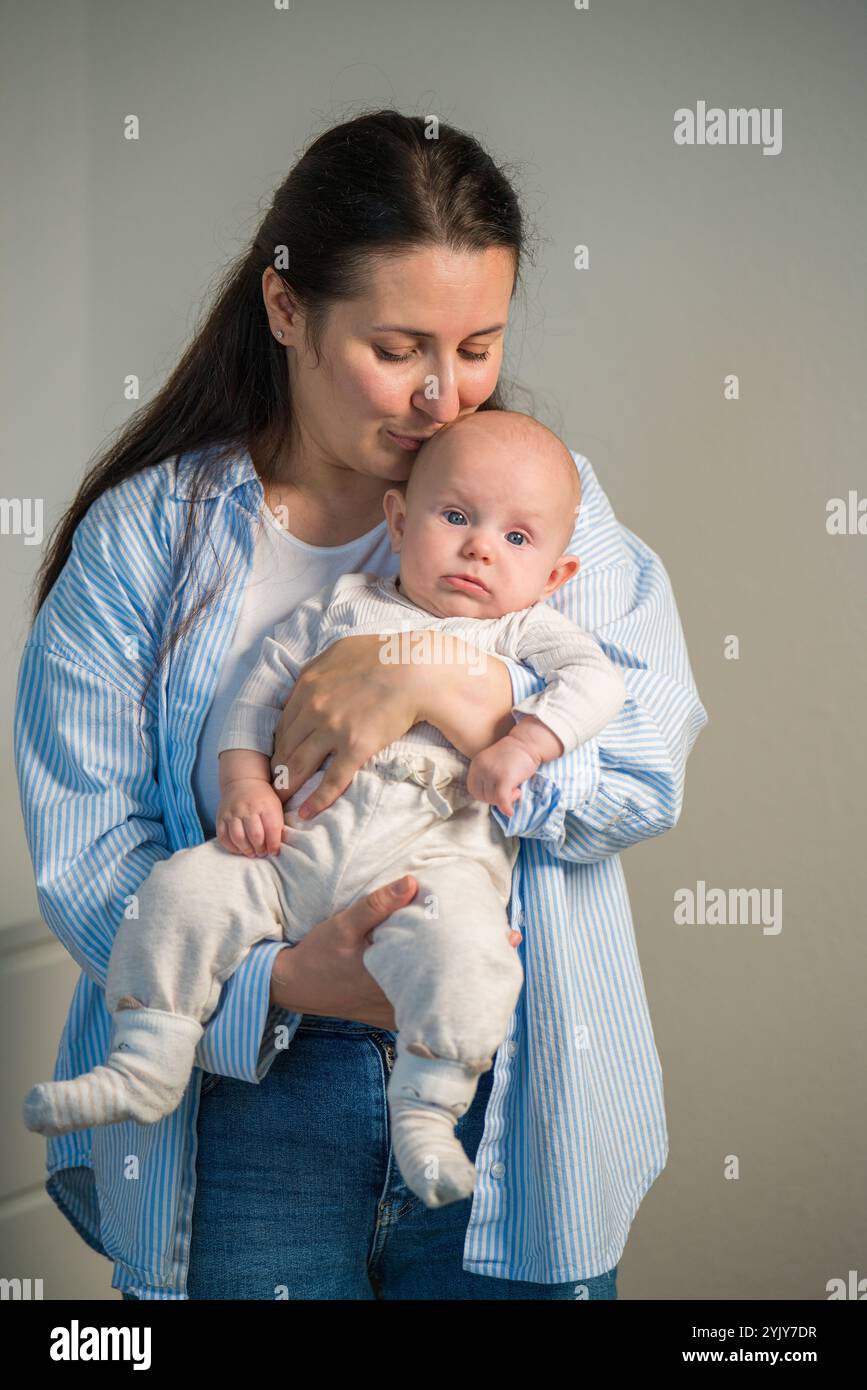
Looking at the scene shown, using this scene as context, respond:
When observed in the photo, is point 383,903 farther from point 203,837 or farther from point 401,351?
point 401,351

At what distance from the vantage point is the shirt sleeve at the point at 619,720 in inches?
48.6

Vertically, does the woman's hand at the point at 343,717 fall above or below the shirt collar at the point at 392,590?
below

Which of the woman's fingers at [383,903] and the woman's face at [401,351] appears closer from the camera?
the woman's fingers at [383,903]

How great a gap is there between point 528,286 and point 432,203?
0.98m

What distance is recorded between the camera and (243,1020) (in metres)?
1.20

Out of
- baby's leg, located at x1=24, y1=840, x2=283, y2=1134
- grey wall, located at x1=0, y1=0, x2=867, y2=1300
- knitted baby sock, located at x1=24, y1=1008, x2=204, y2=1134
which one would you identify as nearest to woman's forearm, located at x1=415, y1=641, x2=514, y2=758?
baby's leg, located at x1=24, y1=840, x2=283, y2=1134

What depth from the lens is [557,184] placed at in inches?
87.9

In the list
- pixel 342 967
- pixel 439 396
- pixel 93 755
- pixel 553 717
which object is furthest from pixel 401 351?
pixel 342 967

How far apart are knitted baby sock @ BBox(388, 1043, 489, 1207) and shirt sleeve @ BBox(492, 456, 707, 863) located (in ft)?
0.77

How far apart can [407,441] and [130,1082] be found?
702 mm

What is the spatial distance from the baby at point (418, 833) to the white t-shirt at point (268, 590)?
35 millimetres

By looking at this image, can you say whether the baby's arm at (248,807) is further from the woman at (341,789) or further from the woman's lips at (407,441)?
the woman's lips at (407,441)

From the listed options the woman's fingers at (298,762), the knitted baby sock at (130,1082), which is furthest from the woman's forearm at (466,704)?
the knitted baby sock at (130,1082)
